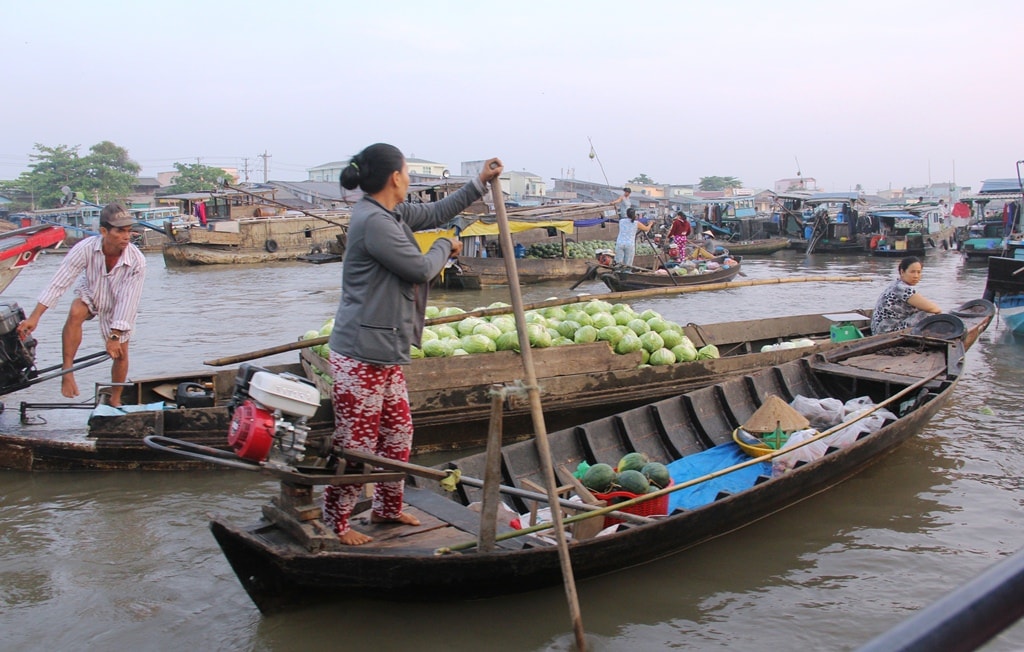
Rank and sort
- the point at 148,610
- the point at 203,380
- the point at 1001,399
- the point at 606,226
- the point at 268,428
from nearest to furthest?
the point at 268,428 → the point at 148,610 → the point at 203,380 → the point at 1001,399 → the point at 606,226

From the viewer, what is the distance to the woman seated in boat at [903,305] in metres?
6.94

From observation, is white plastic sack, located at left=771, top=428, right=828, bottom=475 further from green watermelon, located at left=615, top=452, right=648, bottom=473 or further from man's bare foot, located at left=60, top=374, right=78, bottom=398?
man's bare foot, located at left=60, top=374, right=78, bottom=398

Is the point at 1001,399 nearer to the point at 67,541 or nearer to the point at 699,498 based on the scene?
the point at 699,498

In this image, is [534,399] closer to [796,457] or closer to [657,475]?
[657,475]

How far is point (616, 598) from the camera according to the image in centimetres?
384

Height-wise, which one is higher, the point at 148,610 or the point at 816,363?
the point at 816,363

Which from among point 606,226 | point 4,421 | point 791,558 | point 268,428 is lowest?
point 791,558

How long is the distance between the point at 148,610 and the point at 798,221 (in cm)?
2976

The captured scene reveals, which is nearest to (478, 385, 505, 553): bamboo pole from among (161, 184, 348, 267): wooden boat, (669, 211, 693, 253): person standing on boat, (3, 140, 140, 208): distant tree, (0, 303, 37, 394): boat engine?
(0, 303, 37, 394): boat engine

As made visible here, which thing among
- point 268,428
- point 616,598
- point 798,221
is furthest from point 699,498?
point 798,221

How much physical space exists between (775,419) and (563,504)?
7.18 ft

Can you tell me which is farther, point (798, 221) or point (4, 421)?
point (798, 221)

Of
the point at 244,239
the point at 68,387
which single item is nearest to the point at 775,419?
the point at 68,387

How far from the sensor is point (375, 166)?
3.09 m
